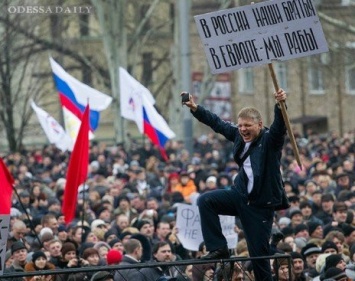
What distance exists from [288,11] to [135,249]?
14.6 feet

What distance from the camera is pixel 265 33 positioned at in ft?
35.9

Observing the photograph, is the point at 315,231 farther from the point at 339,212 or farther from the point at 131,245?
the point at 131,245

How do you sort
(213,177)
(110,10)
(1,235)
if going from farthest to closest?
(110,10)
(213,177)
(1,235)

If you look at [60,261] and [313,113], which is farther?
[313,113]

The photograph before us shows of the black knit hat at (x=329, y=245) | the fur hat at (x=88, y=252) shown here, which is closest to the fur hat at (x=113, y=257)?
the fur hat at (x=88, y=252)

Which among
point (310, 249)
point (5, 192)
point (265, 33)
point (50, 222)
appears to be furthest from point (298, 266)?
point (50, 222)

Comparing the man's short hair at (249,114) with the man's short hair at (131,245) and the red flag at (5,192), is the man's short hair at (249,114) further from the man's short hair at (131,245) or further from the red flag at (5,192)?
the man's short hair at (131,245)

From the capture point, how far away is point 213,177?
24.5m

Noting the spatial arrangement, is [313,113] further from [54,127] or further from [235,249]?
[235,249]

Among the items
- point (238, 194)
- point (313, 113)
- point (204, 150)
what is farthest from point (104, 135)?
point (238, 194)

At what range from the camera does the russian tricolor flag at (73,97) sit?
2222cm

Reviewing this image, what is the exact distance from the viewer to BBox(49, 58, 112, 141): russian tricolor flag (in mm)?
22219

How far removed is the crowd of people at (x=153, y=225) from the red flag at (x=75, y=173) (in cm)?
35

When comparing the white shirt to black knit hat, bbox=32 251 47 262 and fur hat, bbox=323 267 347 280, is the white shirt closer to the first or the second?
fur hat, bbox=323 267 347 280
